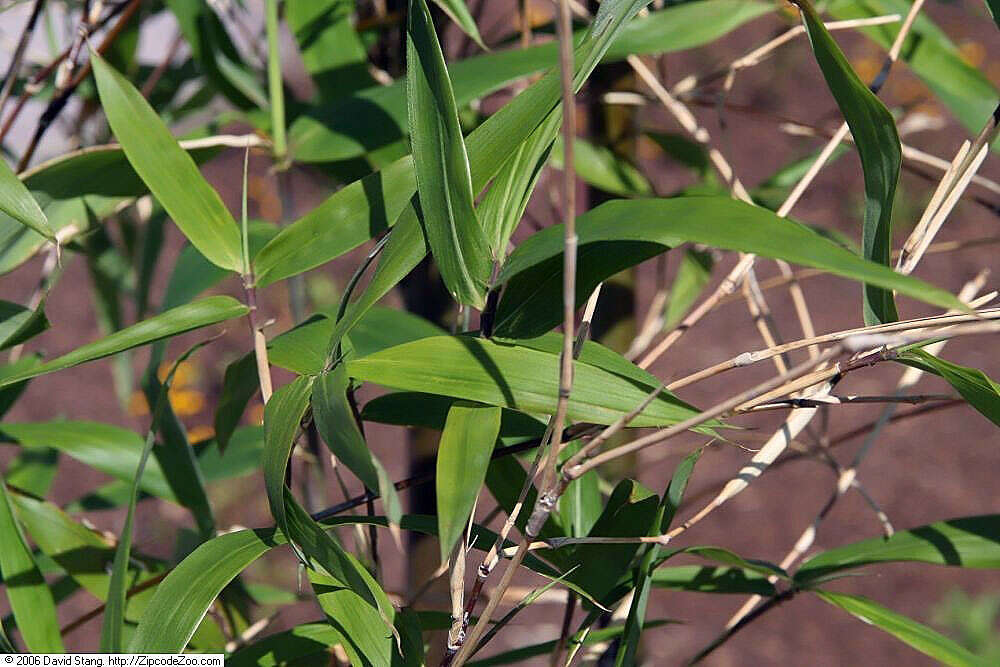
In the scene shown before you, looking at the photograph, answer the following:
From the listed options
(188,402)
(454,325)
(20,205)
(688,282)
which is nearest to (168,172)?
(20,205)

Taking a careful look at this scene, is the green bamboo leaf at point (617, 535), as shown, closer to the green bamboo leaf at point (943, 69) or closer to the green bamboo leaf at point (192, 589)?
the green bamboo leaf at point (192, 589)

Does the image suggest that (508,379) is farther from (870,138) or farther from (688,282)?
(688,282)

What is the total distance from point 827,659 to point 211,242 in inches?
50.5

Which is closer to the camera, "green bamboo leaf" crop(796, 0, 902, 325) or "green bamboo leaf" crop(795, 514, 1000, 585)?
"green bamboo leaf" crop(796, 0, 902, 325)

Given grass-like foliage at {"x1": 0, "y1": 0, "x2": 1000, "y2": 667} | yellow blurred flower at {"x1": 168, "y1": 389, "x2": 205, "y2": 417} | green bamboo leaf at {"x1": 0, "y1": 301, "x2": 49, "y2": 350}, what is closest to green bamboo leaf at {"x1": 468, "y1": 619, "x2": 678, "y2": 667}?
grass-like foliage at {"x1": 0, "y1": 0, "x2": 1000, "y2": 667}

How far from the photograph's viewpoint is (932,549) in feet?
1.38

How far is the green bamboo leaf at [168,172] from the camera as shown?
364 millimetres

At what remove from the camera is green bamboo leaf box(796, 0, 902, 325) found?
291 mm

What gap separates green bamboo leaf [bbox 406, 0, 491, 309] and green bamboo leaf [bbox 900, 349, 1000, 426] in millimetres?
147

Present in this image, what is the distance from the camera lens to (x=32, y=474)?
628mm

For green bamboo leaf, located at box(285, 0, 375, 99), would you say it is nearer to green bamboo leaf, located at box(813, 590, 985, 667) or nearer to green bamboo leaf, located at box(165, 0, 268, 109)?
green bamboo leaf, located at box(165, 0, 268, 109)

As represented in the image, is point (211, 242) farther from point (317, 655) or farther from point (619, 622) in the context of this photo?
point (619, 622)

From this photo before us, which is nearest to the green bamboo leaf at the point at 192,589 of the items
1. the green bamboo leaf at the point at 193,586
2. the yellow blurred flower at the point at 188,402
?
the green bamboo leaf at the point at 193,586

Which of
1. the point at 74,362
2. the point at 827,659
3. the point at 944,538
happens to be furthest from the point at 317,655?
the point at 827,659
